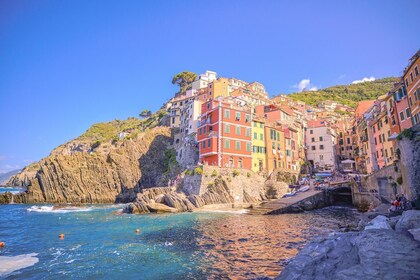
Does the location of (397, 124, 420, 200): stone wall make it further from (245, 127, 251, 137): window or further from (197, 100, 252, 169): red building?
(245, 127, 251, 137): window

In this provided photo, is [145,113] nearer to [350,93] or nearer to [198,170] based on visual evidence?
[198,170]

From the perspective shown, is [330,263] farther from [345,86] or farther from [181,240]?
[345,86]

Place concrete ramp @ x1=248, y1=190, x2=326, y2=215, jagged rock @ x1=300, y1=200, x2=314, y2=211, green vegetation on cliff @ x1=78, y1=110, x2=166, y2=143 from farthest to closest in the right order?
green vegetation on cliff @ x1=78, y1=110, x2=166, y2=143
jagged rock @ x1=300, y1=200, x2=314, y2=211
concrete ramp @ x1=248, y1=190, x2=326, y2=215

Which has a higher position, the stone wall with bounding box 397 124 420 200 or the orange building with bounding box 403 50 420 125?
the orange building with bounding box 403 50 420 125

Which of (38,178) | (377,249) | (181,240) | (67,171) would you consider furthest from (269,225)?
(38,178)

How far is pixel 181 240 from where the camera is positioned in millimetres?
19547

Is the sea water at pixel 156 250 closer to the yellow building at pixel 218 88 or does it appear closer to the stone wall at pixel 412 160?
the stone wall at pixel 412 160

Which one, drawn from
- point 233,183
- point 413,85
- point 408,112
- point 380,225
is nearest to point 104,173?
point 233,183

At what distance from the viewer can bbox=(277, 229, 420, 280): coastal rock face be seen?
5.33 m

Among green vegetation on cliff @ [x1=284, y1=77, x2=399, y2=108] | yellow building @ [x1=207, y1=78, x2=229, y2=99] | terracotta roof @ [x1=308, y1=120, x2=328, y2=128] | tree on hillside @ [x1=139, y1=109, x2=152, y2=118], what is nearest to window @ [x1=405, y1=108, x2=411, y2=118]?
terracotta roof @ [x1=308, y1=120, x2=328, y2=128]

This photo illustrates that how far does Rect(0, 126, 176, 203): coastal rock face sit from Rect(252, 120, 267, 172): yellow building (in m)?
22.1

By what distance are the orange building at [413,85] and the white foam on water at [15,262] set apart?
126 feet

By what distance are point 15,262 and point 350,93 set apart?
16108 centimetres

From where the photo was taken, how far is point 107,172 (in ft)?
219
